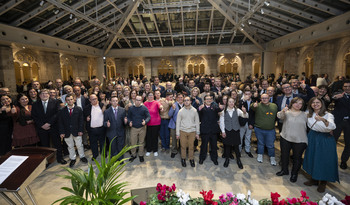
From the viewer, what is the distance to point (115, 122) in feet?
14.1

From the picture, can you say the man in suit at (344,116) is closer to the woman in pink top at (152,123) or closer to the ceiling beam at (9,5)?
the woman in pink top at (152,123)

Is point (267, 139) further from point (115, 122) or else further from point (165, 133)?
point (115, 122)

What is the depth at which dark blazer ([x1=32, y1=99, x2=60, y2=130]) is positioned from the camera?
4148 millimetres

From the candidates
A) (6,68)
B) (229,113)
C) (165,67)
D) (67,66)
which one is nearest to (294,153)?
(229,113)

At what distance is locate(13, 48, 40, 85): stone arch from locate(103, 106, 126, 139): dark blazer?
477 inches

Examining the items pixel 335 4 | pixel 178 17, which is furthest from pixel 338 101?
pixel 178 17

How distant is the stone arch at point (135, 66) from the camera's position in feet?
69.6

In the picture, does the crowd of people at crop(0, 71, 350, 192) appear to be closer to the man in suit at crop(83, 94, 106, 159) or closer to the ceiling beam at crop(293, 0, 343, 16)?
the man in suit at crop(83, 94, 106, 159)

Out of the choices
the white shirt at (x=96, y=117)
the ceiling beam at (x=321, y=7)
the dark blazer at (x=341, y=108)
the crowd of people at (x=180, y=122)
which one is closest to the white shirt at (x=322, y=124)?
the crowd of people at (x=180, y=122)

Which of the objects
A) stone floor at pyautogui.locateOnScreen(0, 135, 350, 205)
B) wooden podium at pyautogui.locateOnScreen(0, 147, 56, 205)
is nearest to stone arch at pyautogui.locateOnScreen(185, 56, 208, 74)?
stone floor at pyautogui.locateOnScreen(0, 135, 350, 205)

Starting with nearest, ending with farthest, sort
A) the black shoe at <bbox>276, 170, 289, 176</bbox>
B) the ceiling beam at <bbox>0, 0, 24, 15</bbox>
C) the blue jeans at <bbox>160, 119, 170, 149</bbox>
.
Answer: the black shoe at <bbox>276, 170, 289, 176</bbox> → the blue jeans at <bbox>160, 119, 170, 149</bbox> → the ceiling beam at <bbox>0, 0, 24, 15</bbox>

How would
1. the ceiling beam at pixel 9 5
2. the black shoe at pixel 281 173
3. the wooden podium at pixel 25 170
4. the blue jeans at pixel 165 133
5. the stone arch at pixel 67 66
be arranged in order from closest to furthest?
the wooden podium at pixel 25 170 → the black shoe at pixel 281 173 → the blue jeans at pixel 165 133 → the ceiling beam at pixel 9 5 → the stone arch at pixel 67 66

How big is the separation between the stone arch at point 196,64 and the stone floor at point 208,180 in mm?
16938

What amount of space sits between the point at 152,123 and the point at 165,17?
1164 centimetres
